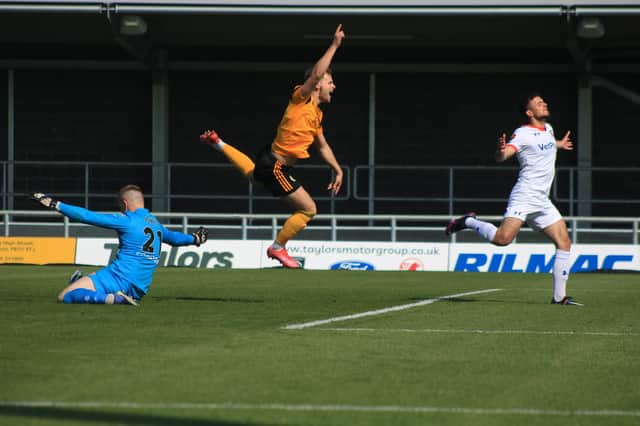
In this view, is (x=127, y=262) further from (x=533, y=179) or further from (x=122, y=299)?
(x=533, y=179)

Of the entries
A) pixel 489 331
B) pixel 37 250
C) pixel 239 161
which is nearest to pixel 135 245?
pixel 239 161

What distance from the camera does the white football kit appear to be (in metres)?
12.3

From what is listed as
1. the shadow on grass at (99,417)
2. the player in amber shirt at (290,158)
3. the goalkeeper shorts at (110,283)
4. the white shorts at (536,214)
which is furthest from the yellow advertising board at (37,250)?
the shadow on grass at (99,417)

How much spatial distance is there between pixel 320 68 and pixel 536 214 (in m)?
2.60

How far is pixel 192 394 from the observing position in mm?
5895

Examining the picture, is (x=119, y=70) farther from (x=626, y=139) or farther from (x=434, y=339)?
(x=434, y=339)

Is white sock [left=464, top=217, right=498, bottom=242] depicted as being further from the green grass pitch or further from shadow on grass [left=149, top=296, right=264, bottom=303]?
shadow on grass [left=149, top=296, right=264, bottom=303]

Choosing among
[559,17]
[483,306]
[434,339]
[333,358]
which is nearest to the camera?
[333,358]

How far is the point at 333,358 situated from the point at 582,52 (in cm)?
2327

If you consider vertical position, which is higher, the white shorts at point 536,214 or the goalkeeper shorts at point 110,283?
the white shorts at point 536,214

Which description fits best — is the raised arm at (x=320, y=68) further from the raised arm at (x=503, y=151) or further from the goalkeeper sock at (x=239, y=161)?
the raised arm at (x=503, y=151)

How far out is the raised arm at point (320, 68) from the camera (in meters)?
12.0

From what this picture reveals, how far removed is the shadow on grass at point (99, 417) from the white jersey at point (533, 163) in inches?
299

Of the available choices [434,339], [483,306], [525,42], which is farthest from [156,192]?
[434,339]
